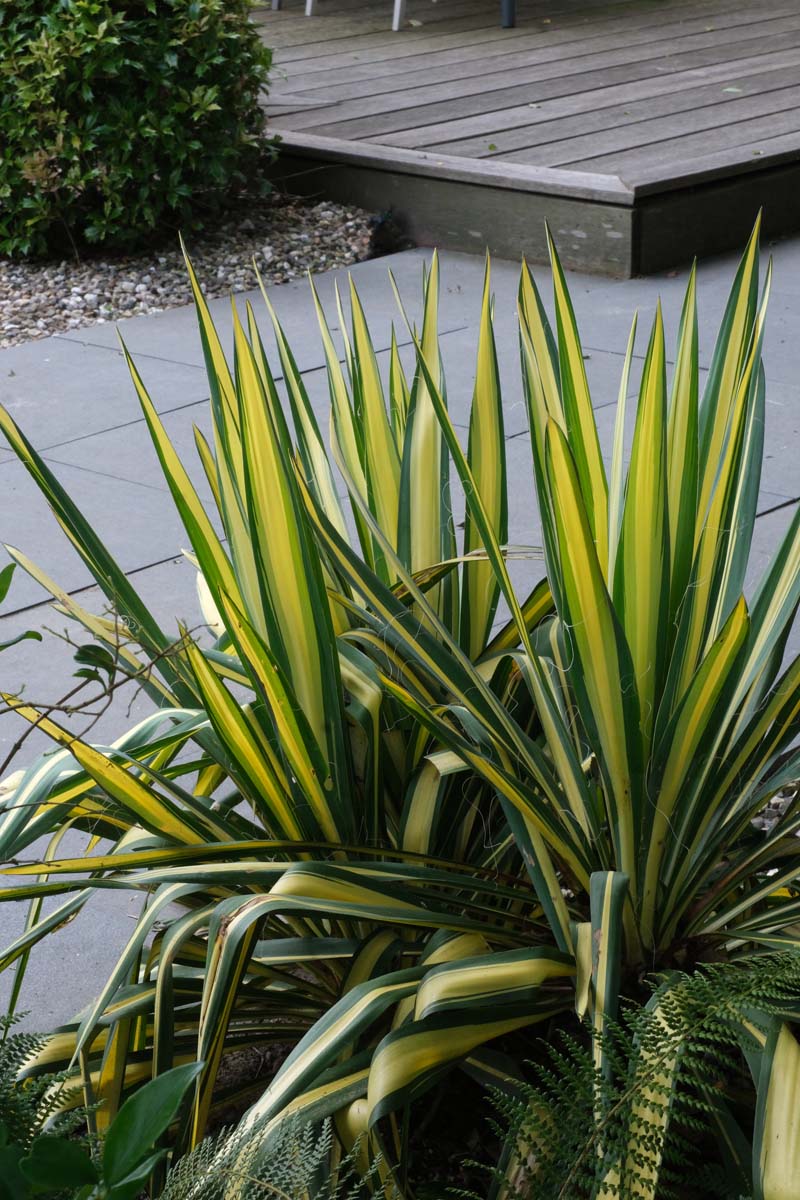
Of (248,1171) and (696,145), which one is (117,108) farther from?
(248,1171)

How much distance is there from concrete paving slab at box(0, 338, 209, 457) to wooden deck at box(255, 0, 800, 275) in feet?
4.42

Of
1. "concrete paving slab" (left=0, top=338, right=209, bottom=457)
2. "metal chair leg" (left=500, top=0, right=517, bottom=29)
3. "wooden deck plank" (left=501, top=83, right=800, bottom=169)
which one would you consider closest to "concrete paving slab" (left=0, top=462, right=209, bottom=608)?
"concrete paving slab" (left=0, top=338, right=209, bottom=457)

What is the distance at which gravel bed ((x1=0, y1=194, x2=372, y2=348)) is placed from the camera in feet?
19.3

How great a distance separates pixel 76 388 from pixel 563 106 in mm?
3496

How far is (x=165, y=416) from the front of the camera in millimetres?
4703

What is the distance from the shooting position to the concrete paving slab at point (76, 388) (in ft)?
15.6

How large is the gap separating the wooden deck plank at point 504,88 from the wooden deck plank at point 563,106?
112 mm

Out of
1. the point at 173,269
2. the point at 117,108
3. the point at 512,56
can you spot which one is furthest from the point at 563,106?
the point at 117,108

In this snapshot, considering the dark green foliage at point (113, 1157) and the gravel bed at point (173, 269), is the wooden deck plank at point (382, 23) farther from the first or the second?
the dark green foliage at point (113, 1157)

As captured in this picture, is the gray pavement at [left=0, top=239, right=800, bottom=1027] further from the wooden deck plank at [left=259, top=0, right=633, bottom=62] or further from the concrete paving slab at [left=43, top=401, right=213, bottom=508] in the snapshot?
the wooden deck plank at [left=259, top=0, right=633, bottom=62]

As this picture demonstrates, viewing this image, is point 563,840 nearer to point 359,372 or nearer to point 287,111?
point 359,372

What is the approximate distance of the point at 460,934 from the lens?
160 cm

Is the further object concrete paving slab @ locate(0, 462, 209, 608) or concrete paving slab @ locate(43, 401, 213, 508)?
concrete paving slab @ locate(43, 401, 213, 508)

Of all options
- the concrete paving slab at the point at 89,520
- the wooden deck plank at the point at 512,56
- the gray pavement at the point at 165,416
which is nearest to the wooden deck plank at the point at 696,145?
the gray pavement at the point at 165,416
